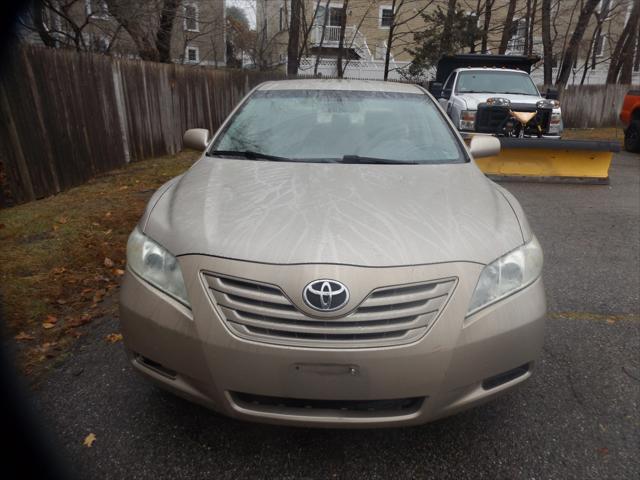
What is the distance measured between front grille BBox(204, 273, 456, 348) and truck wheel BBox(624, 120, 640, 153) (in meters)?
12.4

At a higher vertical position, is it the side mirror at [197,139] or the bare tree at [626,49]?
the bare tree at [626,49]

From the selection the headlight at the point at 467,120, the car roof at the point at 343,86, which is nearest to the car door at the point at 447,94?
the headlight at the point at 467,120

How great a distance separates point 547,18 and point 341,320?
21.9 meters

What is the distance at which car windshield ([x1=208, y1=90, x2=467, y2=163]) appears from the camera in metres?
2.92

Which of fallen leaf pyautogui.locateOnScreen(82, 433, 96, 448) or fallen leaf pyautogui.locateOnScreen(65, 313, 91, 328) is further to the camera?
fallen leaf pyautogui.locateOnScreen(65, 313, 91, 328)

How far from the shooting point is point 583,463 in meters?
1.93

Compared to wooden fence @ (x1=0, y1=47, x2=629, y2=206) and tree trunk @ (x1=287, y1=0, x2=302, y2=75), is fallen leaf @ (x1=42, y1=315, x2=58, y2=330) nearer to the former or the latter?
wooden fence @ (x1=0, y1=47, x2=629, y2=206)

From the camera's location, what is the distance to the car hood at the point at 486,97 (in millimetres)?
8445

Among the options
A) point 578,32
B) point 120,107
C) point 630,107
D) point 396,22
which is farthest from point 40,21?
point 578,32

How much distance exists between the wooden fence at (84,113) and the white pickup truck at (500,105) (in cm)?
599

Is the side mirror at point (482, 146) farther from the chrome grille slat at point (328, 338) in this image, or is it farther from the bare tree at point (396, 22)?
the bare tree at point (396, 22)

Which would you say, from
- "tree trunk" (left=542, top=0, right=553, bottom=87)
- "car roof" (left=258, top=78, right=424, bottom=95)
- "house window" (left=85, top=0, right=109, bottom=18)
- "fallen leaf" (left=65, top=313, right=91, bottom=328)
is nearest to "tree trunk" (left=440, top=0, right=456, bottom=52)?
"tree trunk" (left=542, top=0, right=553, bottom=87)

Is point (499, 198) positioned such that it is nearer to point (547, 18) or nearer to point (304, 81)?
point (304, 81)

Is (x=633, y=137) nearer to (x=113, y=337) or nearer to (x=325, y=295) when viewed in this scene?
(x=325, y=295)
